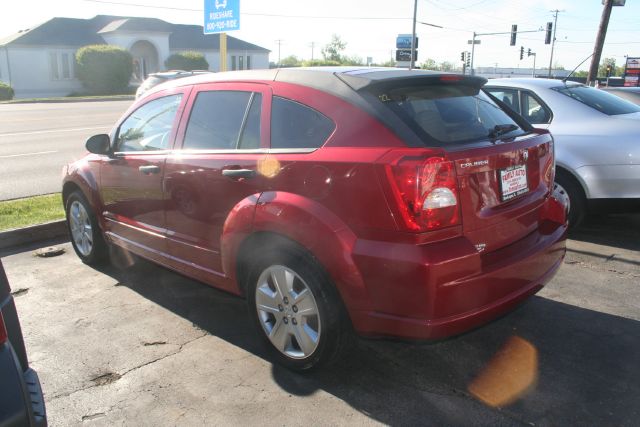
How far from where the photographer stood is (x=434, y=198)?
2713 mm

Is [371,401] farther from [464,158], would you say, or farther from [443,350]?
[464,158]

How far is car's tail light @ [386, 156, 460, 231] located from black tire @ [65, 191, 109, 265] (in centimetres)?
329

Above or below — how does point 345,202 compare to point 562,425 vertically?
above

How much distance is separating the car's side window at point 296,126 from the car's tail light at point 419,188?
0.53 meters

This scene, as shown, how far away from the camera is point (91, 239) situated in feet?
16.7

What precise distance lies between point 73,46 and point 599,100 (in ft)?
157

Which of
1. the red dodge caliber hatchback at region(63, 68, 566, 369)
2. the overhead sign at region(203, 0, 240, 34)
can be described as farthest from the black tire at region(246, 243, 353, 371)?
the overhead sign at region(203, 0, 240, 34)

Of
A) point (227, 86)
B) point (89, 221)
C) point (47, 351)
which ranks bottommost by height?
point (47, 351)

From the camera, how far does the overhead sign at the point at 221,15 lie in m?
11.7

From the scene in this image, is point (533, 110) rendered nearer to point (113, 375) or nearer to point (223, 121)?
point (223, 121)

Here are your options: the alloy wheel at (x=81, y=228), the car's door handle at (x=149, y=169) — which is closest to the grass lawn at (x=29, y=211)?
the alloy wheel at (x=81, y=228)

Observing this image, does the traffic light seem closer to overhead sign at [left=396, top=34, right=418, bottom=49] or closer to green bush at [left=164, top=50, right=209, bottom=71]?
overhead sign at [left=396, top=34, right=418, bottom=49]

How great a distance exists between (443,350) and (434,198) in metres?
1.32

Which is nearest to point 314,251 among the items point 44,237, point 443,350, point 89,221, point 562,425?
point 443,350
